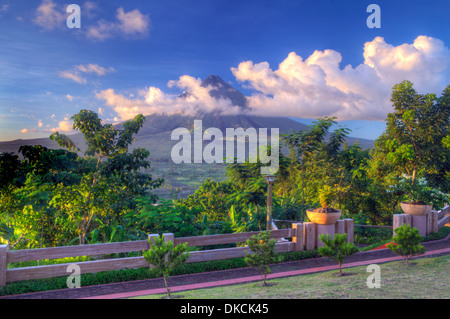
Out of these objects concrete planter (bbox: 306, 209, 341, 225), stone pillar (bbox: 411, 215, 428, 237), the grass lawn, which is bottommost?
the grass lawn

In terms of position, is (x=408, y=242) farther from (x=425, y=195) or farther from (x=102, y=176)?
(x=102, y=176)

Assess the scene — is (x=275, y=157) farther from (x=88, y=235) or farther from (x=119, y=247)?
(x=88, y=235)

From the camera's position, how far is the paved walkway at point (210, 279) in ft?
18.2

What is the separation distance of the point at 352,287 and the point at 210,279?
9.14 feet

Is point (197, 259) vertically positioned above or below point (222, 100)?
below

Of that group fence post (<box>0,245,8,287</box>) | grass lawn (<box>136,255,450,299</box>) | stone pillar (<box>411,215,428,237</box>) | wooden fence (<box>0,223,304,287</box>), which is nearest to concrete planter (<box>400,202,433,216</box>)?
stone pillar (<box>411,215,428,237</box>)

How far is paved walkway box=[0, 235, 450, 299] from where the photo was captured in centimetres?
554

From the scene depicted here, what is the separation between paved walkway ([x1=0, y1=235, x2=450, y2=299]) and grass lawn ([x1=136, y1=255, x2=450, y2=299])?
0.41 meters

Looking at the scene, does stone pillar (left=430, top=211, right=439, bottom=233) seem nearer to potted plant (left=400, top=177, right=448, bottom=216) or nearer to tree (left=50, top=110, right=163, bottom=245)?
potted plant (left=400, top=177, right=448, bottom=216)

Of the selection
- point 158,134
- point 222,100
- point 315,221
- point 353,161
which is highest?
point 222,100

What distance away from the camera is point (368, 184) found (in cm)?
1417
